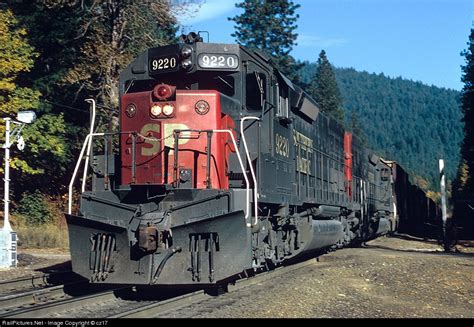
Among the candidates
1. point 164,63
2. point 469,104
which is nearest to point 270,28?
point 469,104

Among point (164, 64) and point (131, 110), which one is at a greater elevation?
point (164, 64)

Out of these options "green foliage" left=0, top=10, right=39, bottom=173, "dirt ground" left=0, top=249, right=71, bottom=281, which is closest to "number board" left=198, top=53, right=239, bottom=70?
"dirt ground" left=0, top=249, right=71, bottom=281

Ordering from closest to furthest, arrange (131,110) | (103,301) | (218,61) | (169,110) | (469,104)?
(103,301) → (169,110) → (218,61) → (131,110) → (469,104)

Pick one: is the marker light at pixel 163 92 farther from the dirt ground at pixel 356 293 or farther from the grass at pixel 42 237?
the grass at pixel 42 237

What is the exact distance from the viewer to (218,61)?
10.2 meters

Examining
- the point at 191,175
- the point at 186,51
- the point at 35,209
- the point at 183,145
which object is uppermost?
the point at 186,51

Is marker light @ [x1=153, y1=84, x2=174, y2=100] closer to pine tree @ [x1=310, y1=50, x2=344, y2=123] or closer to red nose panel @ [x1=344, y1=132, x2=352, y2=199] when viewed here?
red nose panel @ [x1=344, y1=132, x2=352, y2=199]

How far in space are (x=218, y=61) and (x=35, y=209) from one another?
802 inches

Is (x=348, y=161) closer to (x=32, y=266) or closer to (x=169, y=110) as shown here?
(x=32, y=266)

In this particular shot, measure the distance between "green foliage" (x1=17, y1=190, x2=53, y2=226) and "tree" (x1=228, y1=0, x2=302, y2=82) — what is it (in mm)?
28135

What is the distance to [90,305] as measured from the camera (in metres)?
9.05

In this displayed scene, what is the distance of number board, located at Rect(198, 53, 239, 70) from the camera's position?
1025cm
